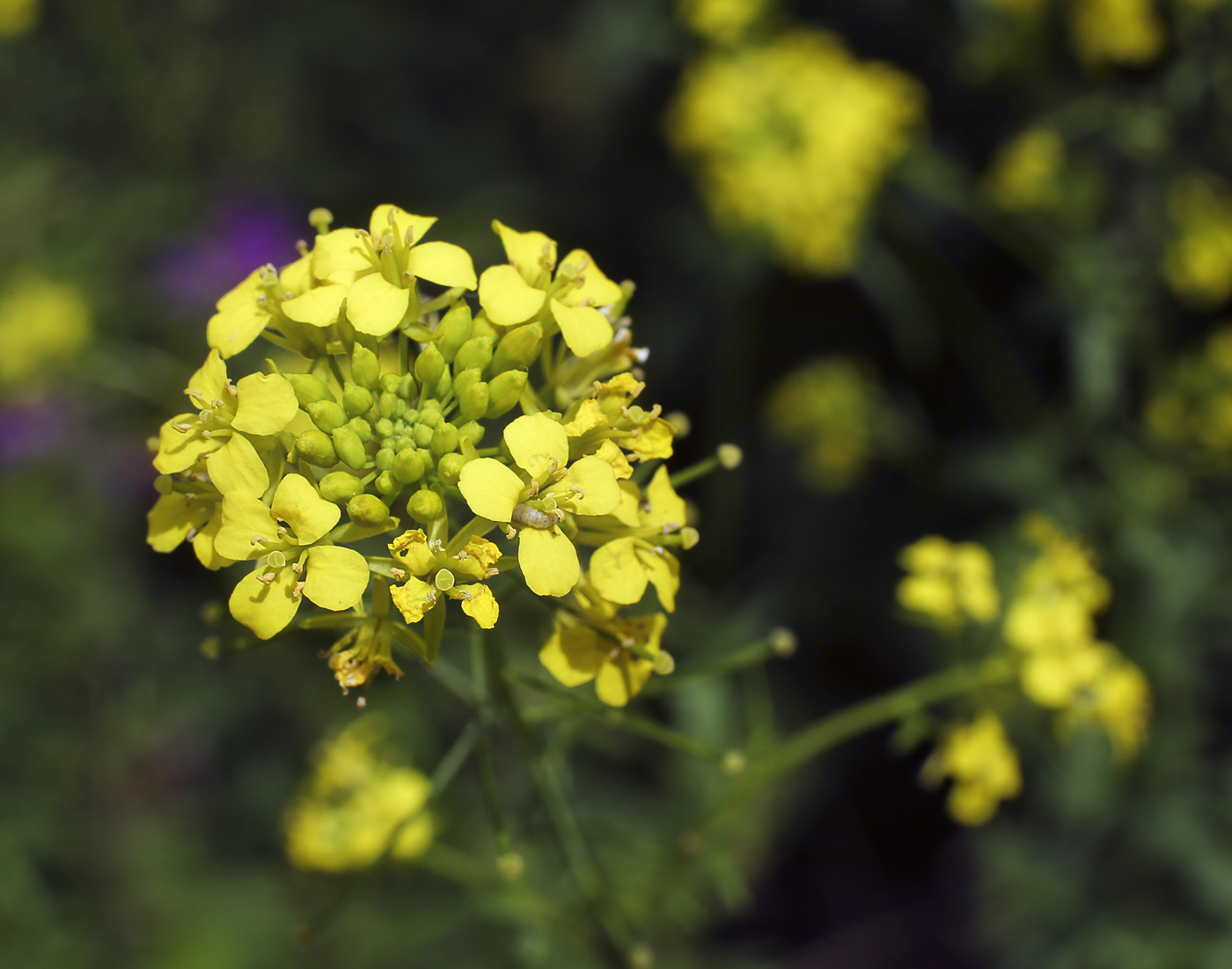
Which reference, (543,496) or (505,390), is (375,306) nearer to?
(505,390)

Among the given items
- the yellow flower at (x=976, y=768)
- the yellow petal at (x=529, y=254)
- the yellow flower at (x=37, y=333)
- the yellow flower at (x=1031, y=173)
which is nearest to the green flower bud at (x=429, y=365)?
the yellow petal at (x=529, y=254)

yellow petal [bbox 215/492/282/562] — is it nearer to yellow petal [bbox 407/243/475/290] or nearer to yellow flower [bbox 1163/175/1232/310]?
yellow petal [bbox 407/243/475/290]

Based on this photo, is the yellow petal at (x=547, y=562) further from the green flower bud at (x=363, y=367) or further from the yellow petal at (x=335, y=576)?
the green flower bud at (x=363, y=367)

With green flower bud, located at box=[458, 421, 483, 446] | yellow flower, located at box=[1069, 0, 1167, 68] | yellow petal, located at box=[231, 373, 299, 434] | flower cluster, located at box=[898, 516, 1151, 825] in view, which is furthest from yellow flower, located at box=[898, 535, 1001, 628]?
yellow flower, located at box=[1069, 0, 1167, 68]

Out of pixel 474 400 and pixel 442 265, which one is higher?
pixel 442 265

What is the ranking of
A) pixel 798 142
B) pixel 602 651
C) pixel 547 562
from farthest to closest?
pixel 798 142
pixel 602 651
pixel 547 562

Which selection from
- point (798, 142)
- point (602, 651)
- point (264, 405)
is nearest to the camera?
point (264, 405)

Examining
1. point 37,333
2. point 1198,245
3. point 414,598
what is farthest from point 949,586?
point 37,333
